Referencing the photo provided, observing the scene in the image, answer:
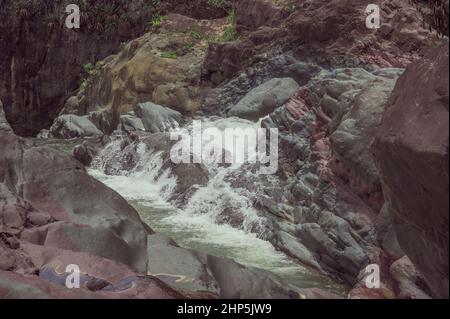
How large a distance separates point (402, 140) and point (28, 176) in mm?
5838

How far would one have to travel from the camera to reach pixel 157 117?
1752 cm

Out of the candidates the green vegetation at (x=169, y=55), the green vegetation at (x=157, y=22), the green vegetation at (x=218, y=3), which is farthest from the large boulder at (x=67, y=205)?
the green vegetation at (x=218, y=3)

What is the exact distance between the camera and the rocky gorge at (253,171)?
4402 millimetres

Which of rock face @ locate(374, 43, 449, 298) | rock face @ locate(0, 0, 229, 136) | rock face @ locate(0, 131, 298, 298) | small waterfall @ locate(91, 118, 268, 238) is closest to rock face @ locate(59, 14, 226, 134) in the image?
small waterfall @ locate(91, 118, 268, 238)

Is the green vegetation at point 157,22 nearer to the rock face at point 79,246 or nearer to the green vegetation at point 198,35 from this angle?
the green vegetation at point 198,35

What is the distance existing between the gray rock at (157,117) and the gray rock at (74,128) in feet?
14.3

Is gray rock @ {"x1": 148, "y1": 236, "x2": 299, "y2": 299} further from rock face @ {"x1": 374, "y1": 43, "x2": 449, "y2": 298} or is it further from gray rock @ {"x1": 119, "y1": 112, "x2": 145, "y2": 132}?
gray rock @ {"x1": 119, "y1": 112, "x2": 145, "y2": 132}

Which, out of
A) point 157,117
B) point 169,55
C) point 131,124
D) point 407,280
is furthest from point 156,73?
point 407,280

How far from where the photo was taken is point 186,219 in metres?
11.2

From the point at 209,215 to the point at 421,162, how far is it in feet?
26.1

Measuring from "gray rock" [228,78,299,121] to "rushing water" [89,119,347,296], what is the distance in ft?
1.84
